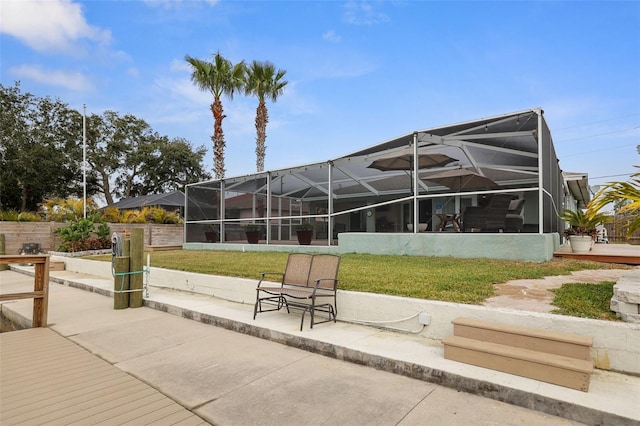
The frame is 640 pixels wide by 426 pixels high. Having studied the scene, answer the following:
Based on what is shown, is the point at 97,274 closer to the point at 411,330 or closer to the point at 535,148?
the point at 411,330

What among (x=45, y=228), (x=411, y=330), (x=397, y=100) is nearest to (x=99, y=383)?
(x=411, y=330)

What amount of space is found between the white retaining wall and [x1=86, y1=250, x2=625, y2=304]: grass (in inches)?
14.5

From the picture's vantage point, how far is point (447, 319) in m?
3.91

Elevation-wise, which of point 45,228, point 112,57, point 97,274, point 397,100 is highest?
point 112,57

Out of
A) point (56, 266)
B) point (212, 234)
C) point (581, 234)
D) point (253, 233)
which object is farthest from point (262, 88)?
point (581, 234)

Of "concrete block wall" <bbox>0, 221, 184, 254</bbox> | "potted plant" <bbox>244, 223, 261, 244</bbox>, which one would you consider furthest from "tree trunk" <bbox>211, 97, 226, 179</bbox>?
"potted plant" <bbox>244, 223, 261, 244</bbox>

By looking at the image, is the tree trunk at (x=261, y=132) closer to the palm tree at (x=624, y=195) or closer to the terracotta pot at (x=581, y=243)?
the terracotta pot at (x=581, y=243)

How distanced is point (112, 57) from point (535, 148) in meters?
17.1

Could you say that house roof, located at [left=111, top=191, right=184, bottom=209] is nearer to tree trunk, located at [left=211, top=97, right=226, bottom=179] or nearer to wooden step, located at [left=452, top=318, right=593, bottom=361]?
tree trunk, located at [left=211, top=97, right=226, bottom=179]

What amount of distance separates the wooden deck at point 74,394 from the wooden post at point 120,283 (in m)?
2.18

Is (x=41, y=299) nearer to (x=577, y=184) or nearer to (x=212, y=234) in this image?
(x=212, y=234)

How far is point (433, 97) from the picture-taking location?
599 inches

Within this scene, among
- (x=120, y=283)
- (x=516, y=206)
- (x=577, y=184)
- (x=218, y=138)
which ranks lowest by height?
(x=120, y=283)

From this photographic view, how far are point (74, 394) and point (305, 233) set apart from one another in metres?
9.35
